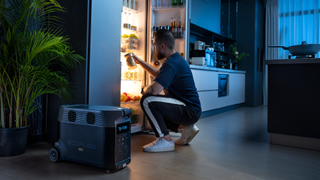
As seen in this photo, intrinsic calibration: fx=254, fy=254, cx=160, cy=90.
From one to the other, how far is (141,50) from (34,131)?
1541 mm

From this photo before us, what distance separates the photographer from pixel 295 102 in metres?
2.63

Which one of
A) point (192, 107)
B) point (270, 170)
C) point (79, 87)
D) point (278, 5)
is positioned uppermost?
point (278, 5)

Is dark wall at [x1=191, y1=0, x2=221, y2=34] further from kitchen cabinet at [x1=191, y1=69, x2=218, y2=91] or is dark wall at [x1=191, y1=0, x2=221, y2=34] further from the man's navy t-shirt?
the man's navy t-shirt

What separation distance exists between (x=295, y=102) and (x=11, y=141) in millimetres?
2685

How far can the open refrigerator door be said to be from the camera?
3.12m

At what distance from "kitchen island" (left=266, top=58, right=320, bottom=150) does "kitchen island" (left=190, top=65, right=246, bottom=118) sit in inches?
65.8

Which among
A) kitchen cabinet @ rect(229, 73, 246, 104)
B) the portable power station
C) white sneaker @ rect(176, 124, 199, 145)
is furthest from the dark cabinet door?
the portable power station

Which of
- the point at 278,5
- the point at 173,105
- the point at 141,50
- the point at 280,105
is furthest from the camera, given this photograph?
the point at 278,5

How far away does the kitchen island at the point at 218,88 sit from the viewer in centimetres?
458

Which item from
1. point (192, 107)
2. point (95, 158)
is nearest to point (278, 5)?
point (192, 107)

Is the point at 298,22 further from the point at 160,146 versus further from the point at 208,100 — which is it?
the point at 160,146

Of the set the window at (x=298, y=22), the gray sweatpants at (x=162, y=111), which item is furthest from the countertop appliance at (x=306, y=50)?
the window at (x=298, y=22)

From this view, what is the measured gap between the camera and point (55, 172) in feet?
5.63

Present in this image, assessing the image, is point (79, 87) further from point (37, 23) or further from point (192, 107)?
point (192, 107)
